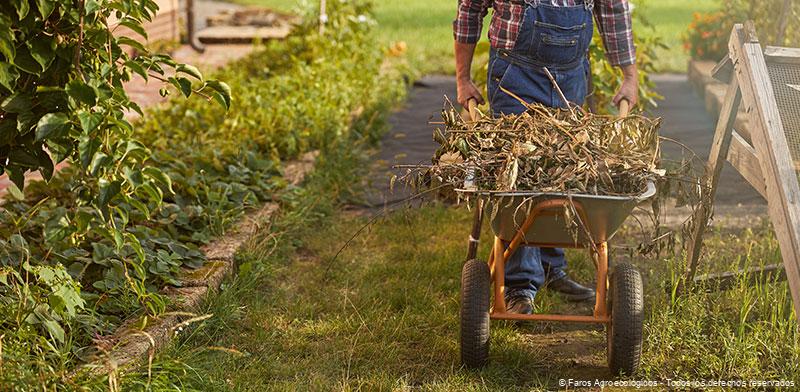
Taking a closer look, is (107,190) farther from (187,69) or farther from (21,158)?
(187,69)

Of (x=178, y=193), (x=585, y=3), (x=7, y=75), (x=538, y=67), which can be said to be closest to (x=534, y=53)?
(x=538, y=67)

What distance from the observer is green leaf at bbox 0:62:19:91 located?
3.28 m

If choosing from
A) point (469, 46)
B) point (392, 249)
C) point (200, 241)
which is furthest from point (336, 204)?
point (469, 46)

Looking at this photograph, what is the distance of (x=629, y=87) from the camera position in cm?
445

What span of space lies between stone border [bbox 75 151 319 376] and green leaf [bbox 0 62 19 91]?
85 centimetres

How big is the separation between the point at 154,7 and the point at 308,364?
4.59 ft

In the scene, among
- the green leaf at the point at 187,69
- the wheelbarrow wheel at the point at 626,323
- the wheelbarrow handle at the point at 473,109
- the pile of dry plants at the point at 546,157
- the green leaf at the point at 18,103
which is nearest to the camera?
the green leaf at the point at 18,103

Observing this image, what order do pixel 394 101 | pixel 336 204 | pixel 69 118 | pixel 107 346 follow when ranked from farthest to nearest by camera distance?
pixel 394 101 → pixel 336 204 → pixel 107 346 → pixel 69 118

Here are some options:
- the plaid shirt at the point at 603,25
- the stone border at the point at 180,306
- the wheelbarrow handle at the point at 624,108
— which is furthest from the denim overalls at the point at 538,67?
the stone border at the point at 180,306

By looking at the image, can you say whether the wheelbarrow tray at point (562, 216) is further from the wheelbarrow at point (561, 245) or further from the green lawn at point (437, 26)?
the green lawn at point (437, 26)

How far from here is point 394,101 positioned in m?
9.23

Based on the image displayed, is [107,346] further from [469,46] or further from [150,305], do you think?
[469,46]

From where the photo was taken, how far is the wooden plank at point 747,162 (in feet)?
13.0

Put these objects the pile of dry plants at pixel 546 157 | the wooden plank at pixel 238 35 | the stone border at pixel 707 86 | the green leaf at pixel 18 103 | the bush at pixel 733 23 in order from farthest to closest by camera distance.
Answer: the wooden plank at pixel 238 35 → the stone border at pixel 707 86 → the bush at pixel 733 23 → the pile of dry plants at pixel 546 157 → the green leaf at pixel 18 103
